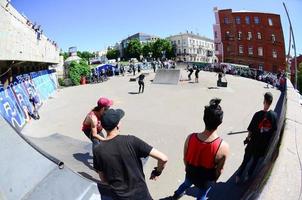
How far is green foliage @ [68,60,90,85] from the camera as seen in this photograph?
34.2m

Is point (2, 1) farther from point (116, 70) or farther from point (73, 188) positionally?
point (116, 70)

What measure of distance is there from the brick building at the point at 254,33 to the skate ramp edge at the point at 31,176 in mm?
17871

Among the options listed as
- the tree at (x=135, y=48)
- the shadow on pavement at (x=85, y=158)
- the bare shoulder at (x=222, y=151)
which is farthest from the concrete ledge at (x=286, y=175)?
the tree at (x=135, y=48)

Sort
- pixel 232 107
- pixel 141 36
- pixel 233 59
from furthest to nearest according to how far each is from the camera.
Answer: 1. pixel 141 36
2. pixel 233 59
3. pixel 232 107

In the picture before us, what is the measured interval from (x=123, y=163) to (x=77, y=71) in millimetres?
33525

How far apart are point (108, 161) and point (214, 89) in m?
19.2

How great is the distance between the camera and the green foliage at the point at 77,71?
34.2 metres

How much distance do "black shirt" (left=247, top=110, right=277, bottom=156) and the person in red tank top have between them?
1.53 m

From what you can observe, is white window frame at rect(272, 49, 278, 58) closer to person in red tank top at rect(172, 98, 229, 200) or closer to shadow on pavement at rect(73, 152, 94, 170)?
shadow on pavement at rect(73, 152, 94, 170)

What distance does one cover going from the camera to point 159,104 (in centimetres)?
1594

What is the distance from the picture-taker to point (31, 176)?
12.0ft

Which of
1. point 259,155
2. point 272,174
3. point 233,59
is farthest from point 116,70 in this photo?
point 272,174

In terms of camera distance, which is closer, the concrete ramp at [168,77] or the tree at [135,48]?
the concrete ramp at [168,77]

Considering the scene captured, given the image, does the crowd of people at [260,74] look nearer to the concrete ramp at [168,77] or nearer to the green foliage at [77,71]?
the concrete ramp at [168,77]
